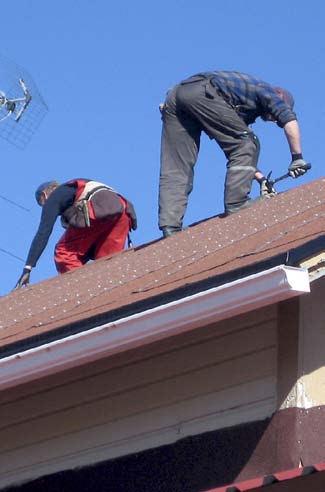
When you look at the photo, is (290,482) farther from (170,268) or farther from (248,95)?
(248,95)

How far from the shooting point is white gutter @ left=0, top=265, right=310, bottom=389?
5359 mm

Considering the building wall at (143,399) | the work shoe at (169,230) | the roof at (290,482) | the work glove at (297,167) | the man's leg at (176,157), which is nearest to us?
the roof at (290,482)

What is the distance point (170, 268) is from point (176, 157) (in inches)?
86.9

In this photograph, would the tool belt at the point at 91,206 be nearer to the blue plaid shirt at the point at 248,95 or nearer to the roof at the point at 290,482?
the blue plaid shirt at the point at 248,95

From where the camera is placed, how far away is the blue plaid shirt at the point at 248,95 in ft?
28.8

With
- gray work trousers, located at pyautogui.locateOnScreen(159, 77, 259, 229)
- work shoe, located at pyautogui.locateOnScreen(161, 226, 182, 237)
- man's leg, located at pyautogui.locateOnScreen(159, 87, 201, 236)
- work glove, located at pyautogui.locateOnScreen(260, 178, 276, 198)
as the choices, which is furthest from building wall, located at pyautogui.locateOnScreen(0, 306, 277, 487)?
work glove, located at pyautogui.locateOnScreen(260, 178, 276, 198)

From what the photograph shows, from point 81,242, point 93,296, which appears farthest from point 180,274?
point 81,242

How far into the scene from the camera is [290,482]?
206 inches

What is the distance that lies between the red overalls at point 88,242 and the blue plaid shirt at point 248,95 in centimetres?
138

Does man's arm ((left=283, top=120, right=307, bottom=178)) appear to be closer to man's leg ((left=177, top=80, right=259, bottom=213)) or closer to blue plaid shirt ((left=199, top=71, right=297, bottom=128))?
blue plaid shirt ((left=199, top=71, right=297, bottom=128))

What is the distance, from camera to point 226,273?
5.59 meters

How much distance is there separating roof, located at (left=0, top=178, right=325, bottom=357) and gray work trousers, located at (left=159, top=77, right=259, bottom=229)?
0.26 m

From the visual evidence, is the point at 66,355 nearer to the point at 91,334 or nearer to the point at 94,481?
the point at 91,334

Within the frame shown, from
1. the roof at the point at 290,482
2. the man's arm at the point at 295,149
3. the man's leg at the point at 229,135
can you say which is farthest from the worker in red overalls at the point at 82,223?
the roof at the point at 290,482
